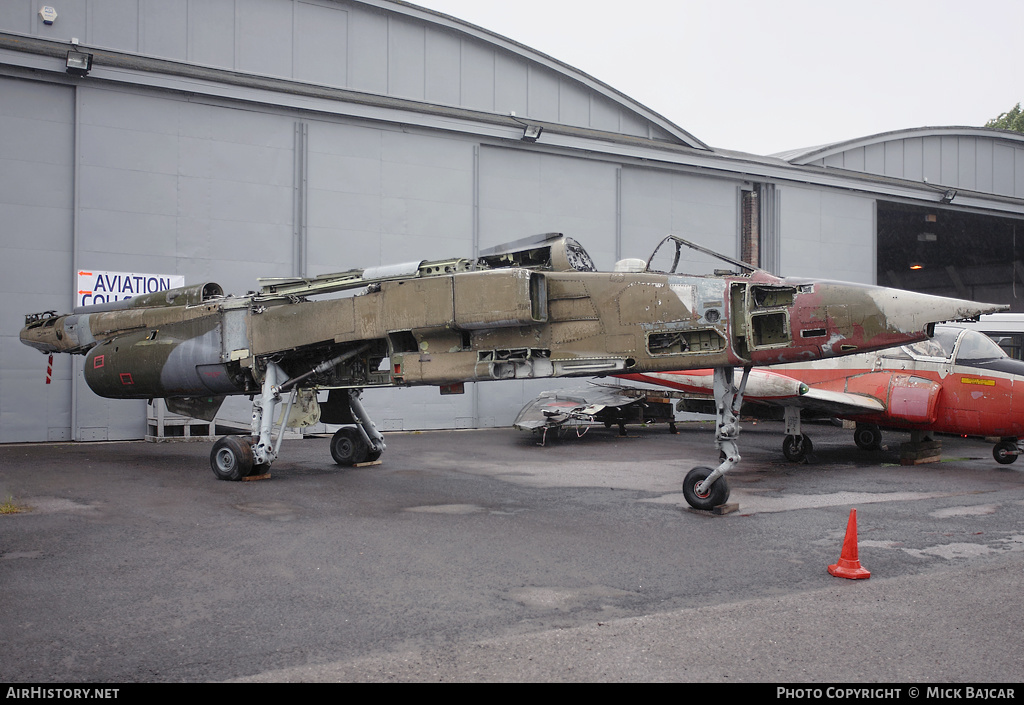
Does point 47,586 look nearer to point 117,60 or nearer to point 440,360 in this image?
point 440,360

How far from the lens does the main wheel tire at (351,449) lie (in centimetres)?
1162

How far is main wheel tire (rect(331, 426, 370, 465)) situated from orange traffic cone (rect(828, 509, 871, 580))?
7880 mm

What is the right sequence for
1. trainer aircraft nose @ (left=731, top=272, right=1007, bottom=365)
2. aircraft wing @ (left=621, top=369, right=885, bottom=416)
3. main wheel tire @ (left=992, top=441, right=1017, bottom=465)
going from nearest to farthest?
1. trainer aircraft nose @ (left=731, top=272, right=1007, bottom=365)
2. aircraft wing @ (left=621, top=369, right=885, bottom=416)
3. main wheel tire @ (left=992, top=441, right=1017, bottom=465)

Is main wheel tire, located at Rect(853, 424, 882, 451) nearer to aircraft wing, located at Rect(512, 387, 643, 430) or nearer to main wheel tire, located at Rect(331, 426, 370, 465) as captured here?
aircraft wing, located at Rect(512, 387, 643, 430)

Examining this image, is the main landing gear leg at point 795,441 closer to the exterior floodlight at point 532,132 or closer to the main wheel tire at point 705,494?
the main wheel tire at point 705,494

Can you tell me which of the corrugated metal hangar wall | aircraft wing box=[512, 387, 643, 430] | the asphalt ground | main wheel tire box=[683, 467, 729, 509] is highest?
the corrugated metal hangar wall

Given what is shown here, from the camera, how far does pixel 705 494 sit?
7918 millimetres

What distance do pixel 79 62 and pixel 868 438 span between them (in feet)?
59.9

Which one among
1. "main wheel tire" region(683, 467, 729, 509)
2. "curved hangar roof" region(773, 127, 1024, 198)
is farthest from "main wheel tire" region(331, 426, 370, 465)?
"curved hangar roof" region(773, 127, 1024, 198)

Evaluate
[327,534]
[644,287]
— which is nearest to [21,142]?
[327,534]

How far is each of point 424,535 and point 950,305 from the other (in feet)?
18.3

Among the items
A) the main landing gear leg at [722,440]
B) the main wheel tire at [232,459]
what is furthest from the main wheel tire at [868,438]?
the main wheel tire at [232,459]

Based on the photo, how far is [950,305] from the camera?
6836 mm

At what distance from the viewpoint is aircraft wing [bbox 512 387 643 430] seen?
613 inches
